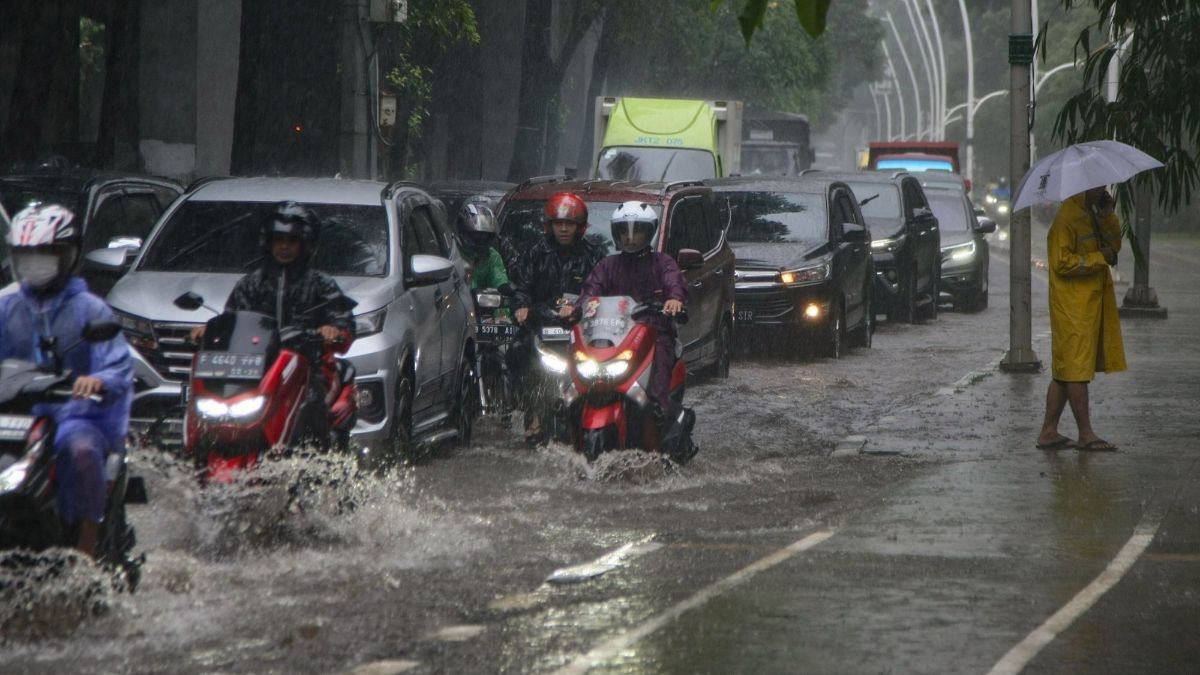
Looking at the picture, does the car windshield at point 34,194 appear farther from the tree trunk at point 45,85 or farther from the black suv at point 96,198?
the tree trunk at point 45,85

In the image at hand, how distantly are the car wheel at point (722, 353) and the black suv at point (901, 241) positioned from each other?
673 cm

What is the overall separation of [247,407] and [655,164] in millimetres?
21621

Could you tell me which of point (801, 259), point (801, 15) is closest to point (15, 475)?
point (801, 15)

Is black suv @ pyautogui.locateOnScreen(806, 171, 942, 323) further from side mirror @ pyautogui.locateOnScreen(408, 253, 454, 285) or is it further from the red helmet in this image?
side mirror @ pyautogui.locateOnScreen(408, 253, 454, 285)

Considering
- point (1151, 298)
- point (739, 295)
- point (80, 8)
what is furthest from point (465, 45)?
point (739, 295)

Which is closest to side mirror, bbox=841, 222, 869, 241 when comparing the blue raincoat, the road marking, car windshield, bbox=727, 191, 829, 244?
car windshield, bbox=727, 191, 829, 244

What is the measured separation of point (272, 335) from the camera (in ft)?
26.8

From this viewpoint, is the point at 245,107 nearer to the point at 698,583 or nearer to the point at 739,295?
the point at 739,295

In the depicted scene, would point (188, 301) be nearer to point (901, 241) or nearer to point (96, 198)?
point (96, 198)

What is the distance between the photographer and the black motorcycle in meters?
6.33

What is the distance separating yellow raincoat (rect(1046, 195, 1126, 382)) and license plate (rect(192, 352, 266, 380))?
5.68 metres

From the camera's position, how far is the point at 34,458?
639 centimetres

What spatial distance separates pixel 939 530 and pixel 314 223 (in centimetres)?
329

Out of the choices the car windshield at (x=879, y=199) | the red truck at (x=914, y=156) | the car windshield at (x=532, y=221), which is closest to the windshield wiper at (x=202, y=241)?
the car windshield at (x=532, y=221)
